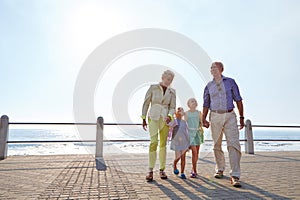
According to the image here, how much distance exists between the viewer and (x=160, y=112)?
3730 millimetres

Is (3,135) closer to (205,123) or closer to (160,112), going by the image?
(160,112)

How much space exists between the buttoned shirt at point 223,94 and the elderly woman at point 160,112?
657 millimetres

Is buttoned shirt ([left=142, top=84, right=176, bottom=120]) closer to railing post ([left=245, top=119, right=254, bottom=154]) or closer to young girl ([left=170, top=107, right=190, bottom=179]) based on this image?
young girl ([left=170, top=107, right=190, bottom=179])

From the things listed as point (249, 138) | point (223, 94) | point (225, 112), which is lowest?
point (249, 138)

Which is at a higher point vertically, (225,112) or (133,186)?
(225,112)

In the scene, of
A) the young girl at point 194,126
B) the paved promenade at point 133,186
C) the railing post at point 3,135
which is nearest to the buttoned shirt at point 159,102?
the young girl at point 194,126

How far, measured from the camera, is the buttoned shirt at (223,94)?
353 centimetres

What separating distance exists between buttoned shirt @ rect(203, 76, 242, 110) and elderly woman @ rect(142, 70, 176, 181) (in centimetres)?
66

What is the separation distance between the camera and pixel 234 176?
328cm

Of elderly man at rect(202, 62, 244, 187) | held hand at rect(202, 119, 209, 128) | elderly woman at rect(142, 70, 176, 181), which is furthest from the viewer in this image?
held hand at rect(202, 119, 209, 128)

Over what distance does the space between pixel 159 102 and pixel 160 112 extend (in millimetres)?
171

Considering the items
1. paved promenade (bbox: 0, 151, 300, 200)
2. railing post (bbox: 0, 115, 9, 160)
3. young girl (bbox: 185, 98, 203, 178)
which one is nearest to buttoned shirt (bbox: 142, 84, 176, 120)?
young girl (bbox: 185, 98, 203, 178)

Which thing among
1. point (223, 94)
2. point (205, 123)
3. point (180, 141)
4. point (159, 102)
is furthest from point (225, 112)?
point (159, 102)

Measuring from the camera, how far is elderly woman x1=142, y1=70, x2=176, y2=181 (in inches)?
146
